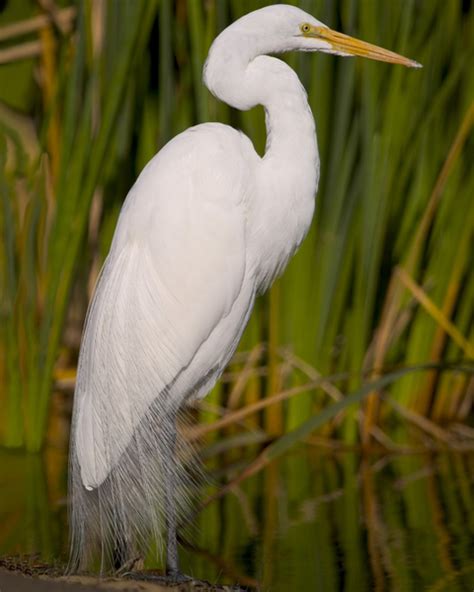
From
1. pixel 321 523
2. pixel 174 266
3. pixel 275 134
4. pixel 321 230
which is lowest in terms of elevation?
pixel 321 523

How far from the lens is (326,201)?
391cm

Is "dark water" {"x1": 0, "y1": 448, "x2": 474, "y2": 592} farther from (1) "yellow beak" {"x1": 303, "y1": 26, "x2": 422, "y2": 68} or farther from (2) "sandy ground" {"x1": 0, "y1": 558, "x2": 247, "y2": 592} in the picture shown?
(1) "yellow beak" {"x1": 303, "y1": 26, "x2": 422, "y2": 68}

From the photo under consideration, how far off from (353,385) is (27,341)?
1.01 meters

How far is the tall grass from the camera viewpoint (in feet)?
12.4

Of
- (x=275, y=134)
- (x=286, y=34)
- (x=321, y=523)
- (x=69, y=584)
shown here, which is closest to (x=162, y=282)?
(x=275, y=134)

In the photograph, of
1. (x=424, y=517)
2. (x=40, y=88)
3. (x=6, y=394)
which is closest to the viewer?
(x=424, y=517)

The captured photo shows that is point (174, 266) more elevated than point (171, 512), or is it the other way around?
point (174, 266)

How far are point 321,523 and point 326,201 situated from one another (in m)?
1.02

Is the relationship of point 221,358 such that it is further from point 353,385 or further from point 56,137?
point 56,137

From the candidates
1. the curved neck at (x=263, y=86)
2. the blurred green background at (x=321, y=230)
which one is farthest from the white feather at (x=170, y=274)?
the blurred green background at (x=321, y=230)

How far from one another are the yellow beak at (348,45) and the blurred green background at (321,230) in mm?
676

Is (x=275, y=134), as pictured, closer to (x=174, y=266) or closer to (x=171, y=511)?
(x=174, y=266)

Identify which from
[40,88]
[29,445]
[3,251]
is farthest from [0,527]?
[40,88]

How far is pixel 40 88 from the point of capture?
15.7 feet
